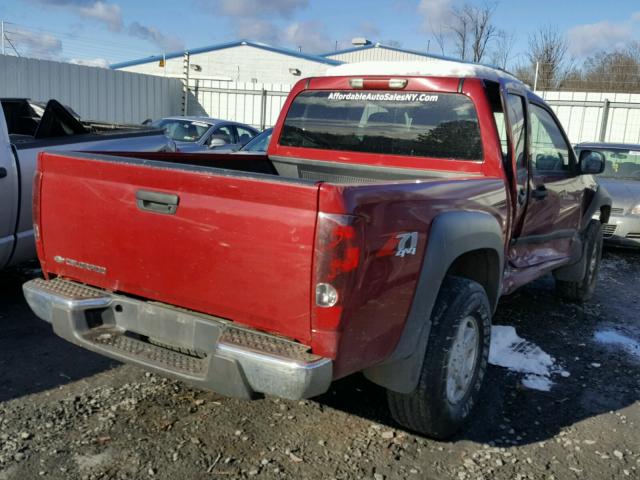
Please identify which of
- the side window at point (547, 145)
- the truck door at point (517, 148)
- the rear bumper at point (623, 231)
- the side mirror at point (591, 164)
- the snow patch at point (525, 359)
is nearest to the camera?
the truck door at point (517, 148)

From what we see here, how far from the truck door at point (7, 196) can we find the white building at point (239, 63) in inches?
1057

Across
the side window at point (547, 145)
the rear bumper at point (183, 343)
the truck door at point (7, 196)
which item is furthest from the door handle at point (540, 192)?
the truck door at point (7, 196)

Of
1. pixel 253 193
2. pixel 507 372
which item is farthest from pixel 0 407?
pixel 507 372

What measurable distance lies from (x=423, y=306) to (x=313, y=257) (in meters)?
0.72

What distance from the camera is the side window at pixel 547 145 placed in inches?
181

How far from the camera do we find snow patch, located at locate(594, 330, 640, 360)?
16.1 ft

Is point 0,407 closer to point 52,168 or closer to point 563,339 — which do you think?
point 52,168

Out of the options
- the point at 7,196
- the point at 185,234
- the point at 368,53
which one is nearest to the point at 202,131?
the point at 7,196

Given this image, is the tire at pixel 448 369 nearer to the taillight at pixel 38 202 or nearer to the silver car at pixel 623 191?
the taillight at pixel 38 202

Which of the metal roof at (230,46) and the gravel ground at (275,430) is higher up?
the metal roof at (230,46)

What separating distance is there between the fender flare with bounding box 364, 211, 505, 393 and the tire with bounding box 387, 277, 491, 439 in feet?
0.36

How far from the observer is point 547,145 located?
15.9 ft

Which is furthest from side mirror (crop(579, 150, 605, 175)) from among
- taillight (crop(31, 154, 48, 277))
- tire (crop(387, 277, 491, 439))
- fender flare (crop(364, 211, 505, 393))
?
taillight (crop(31, 154, 48, 277))

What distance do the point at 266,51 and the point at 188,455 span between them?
30764 mm
